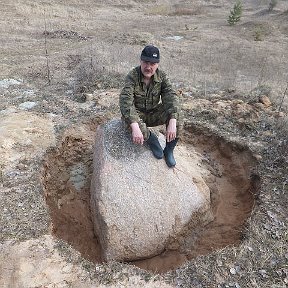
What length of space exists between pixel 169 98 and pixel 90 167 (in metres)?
1.91

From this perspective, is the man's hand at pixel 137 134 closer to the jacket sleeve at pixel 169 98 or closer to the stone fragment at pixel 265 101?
the jacket sleeve at pixel 169 98

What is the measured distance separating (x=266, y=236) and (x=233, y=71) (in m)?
8.49

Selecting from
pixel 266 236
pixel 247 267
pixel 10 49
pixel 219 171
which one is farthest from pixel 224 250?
pixel 10 49

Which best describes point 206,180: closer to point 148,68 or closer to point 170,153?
point 170,153

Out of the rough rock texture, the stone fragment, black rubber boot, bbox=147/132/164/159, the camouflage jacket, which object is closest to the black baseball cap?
the camouflage jacket

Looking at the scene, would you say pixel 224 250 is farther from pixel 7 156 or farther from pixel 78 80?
pixel 78 80

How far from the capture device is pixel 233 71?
39.2 feet

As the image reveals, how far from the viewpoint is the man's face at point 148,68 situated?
446 cm

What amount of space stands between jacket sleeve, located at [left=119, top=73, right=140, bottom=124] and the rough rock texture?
0.50 m

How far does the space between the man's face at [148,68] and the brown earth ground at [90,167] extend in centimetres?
169

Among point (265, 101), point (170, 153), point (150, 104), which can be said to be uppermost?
point (150, 104)

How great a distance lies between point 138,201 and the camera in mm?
4555

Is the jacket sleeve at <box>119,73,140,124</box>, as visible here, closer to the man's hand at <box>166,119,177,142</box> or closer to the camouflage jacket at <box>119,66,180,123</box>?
the camouflage jacket at <box>119,66,180,123</box>

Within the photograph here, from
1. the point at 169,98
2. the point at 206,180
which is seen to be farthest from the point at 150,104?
the point at 206,180
